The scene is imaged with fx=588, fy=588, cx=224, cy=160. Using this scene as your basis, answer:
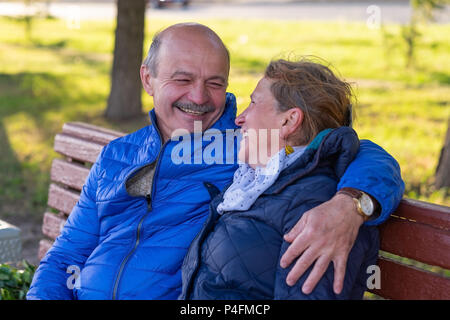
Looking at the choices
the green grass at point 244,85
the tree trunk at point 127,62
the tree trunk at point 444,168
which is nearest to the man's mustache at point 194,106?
the green grass at point 244,85

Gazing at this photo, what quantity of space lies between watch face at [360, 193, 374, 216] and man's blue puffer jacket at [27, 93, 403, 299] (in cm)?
33

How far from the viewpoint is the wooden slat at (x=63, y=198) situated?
3.28 m

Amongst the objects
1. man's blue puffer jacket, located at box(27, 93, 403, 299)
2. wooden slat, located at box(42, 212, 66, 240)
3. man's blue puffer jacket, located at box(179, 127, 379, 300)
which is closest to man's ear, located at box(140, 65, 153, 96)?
man's blue puffer jacket, located at box(27, 93, 403, 299)

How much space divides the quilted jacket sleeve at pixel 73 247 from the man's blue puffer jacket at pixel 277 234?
77 cm

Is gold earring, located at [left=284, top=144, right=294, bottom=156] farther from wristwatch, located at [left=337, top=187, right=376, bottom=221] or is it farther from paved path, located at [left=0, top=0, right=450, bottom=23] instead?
paved path, located at [left=0, top=0, right=450, bottom=23]

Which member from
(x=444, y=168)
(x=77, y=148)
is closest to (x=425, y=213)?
(x=77, y=148)

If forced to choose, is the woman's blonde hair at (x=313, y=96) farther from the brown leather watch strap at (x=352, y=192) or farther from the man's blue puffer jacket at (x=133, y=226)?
the brown leather watch strap at (x=352, y=192)

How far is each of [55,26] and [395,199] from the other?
59.9ft

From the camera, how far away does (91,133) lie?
321cm

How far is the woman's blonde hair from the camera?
2092 millimetres

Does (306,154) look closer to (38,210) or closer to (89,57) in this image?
(38,210)

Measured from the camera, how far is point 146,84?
2.74m

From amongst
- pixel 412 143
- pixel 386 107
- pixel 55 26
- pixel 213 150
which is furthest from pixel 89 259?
pixel 55 26

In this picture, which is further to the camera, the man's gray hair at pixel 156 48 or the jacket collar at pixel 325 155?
the man's gray hair at pixel 156 48
